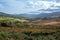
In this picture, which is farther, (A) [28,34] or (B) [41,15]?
(B) [41,15]

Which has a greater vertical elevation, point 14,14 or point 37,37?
point 14,14

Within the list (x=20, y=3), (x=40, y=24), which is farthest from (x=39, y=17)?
(x=20, y=3)

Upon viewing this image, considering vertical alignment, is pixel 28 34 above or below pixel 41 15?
below

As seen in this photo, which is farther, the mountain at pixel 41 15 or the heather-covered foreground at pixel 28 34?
the mountain at pixel 41 15

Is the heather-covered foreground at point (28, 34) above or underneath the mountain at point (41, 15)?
underneath

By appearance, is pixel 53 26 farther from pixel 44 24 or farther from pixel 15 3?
pixel 15 3

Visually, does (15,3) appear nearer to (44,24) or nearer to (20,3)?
(20,3)

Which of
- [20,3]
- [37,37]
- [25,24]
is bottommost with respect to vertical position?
[37,37]

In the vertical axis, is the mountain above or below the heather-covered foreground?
above

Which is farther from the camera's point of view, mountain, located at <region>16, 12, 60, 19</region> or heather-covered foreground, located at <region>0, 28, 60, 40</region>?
mountain, located at <region>16, 12, 60, 19</region>
